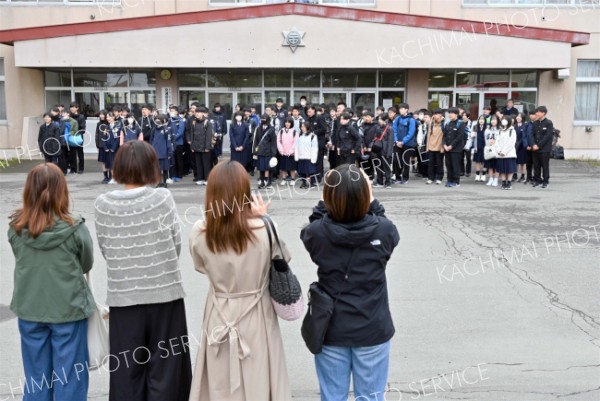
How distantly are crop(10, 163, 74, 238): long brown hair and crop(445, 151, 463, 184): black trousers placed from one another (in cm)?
1242

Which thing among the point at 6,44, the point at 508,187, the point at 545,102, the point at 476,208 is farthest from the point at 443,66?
the point at 6,44

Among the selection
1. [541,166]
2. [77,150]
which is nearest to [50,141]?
[77,150]

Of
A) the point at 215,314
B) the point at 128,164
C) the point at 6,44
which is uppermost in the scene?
the point at 6,44

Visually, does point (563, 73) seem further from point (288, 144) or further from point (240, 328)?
point (240, 328)

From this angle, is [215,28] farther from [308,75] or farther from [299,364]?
[299,364]

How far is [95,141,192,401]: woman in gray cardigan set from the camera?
3400mm

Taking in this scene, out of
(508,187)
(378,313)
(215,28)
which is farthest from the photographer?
(215,28)

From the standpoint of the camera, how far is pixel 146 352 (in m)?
3.48

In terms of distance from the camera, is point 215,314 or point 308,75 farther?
point 308,75

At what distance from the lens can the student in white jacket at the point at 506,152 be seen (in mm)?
14133

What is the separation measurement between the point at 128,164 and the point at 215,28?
16995 millimetres

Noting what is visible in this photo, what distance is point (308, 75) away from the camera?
72.1 ft

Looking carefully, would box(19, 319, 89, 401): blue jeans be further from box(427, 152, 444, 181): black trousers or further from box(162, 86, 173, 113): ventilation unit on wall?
box(162, 86, 173, 113): ventilation unit on wall

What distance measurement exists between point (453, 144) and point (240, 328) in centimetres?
1215
